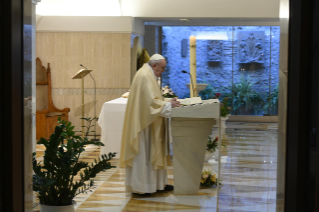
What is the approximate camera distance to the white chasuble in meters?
4.74

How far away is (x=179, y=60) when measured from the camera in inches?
539

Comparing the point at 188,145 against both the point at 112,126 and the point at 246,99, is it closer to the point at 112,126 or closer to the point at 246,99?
the point at 112,126

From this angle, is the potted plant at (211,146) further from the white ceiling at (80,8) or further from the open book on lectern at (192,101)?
the white ceiling at (80,8)

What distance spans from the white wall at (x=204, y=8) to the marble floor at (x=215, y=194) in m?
3.47

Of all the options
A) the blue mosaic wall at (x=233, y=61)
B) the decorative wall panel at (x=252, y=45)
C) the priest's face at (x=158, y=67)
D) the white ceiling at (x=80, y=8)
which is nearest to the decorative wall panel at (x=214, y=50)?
the blue mosaic wall at (x=233, y=61)

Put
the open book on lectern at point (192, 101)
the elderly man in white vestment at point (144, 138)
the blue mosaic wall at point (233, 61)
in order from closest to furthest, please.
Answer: the open book on lectern at point (192, 101) < the elderly man in white vestment at point (144, 138) < the blue mosaic wall at point (233, 61)

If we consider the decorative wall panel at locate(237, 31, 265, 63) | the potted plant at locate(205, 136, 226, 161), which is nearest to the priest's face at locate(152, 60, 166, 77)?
the potted plant at locate(205, 136, 226, 161)

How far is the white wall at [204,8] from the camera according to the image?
379 inches

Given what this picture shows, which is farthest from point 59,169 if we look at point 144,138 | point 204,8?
point 204,8

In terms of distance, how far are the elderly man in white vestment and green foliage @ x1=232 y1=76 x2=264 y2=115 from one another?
8.94 meters

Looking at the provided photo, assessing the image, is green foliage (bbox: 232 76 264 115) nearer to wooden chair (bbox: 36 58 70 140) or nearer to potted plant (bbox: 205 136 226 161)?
wooden chair (bbox: 36 58 70 140)

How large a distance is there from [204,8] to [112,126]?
4.11m

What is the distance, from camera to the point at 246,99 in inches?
531
